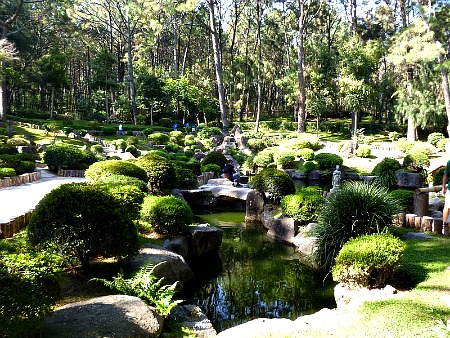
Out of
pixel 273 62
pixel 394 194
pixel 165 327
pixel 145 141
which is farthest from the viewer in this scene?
pixel 273 62

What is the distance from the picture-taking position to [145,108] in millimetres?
37719

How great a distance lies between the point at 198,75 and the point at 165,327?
50.1 metres

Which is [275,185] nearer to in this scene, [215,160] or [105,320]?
[105,320]

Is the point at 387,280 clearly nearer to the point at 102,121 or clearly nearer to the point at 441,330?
the point at 441,330

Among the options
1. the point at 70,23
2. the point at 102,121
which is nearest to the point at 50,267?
the point at 102,121

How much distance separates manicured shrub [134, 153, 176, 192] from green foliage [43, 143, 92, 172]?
5.87 metres

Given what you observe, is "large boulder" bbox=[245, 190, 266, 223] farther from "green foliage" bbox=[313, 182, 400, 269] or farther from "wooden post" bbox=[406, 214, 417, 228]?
"green foliage" bbox=[313, 182, 400, 269]

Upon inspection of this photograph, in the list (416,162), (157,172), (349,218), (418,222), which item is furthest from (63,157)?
(416,162)

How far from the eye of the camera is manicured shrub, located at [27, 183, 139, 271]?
5.31 metres

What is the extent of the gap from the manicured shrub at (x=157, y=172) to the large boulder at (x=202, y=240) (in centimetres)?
381

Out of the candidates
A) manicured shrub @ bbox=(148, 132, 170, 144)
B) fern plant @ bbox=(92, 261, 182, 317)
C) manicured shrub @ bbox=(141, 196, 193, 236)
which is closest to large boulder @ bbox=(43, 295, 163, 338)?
fern plant @ bbox=(92, 261, 182, 317)

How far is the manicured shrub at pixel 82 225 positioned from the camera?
5.31 m

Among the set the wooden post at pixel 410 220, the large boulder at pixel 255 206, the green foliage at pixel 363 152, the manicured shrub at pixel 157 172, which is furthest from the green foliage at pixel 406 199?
the green foliage at pixel 363 152

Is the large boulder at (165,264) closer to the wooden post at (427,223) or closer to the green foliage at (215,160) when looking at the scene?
the wooden post at (427,223)
